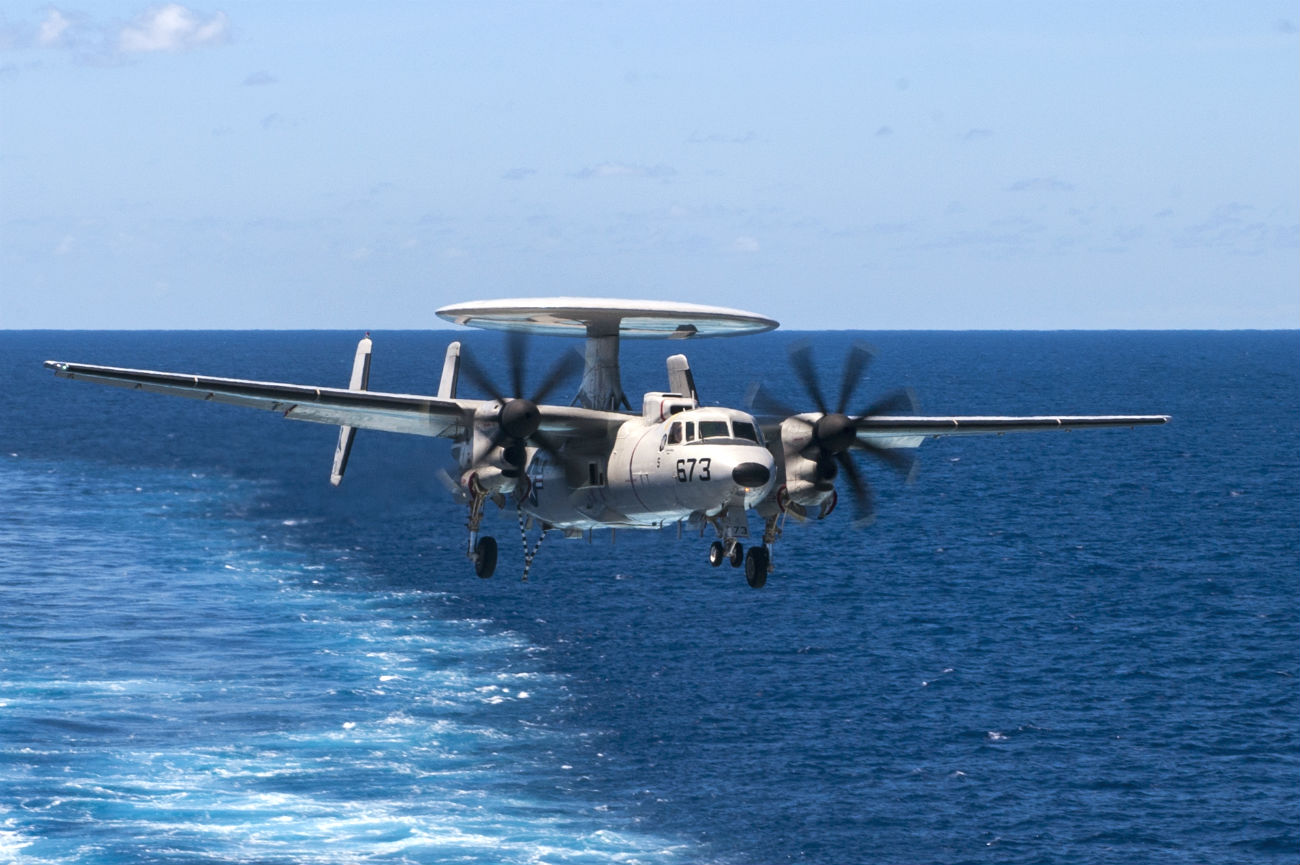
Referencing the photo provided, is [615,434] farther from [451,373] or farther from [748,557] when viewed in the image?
[451,373]

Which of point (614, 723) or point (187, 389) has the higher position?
point (187, 389)

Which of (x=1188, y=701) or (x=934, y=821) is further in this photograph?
(x=1188, y=701)

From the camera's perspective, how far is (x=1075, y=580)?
132625 millimetres

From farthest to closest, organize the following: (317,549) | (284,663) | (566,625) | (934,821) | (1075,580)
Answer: (317,549) → (1075,580) → (566,625) → (284,663) → (934,821)

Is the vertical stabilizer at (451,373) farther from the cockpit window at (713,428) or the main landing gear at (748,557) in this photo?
the main landing gear at (748,557)

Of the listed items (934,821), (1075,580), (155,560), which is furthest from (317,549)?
(934,821)

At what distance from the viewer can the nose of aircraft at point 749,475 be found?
119 ft

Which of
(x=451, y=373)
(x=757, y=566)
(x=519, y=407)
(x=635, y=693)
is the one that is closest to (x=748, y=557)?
(x=757, y=566)

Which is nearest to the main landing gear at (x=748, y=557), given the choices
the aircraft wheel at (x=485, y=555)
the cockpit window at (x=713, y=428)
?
the cockpit window at (x=713, y=428)

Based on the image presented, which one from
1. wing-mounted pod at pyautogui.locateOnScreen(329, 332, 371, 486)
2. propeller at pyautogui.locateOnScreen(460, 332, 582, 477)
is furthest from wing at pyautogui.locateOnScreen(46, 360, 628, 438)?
wing-mounted pod at pyautogui.locateOnScreen(329, 332, 371, 486)

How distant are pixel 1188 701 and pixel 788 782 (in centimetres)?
3126

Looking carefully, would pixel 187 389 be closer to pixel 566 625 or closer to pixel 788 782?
pixel 788 782

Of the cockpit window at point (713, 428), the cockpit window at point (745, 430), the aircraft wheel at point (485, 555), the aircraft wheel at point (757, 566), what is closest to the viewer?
the cockpit window at point (713, 428)

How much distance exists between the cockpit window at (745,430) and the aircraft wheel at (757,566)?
3299mm
